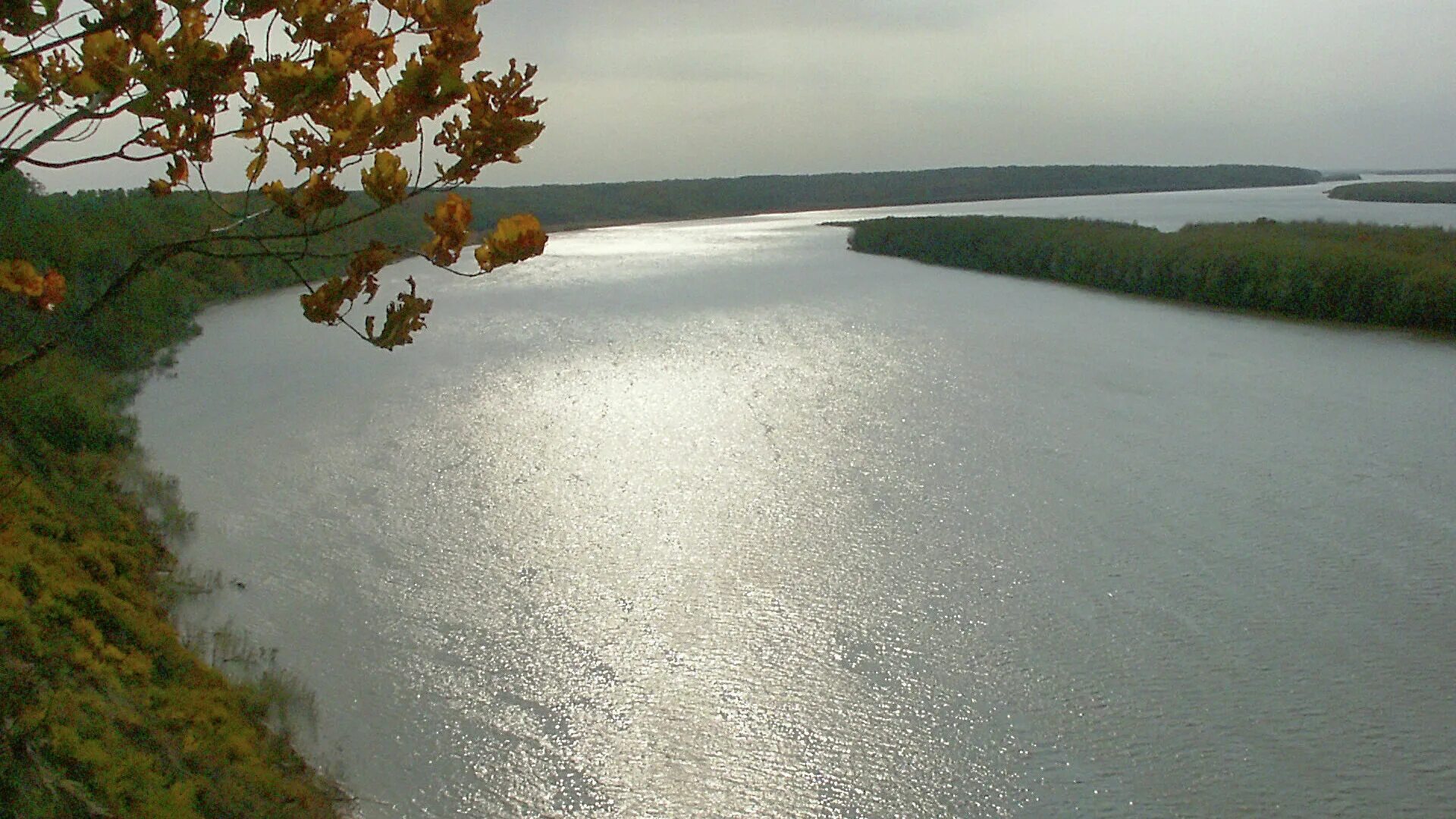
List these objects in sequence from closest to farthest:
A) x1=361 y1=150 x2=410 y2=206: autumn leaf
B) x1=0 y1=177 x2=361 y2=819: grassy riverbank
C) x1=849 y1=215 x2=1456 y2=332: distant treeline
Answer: x1=361 y1=150 x2=410 y2=206: autumn leaf → x1=0 y1=177 x2=361 y2=819: grassy riverbank → x1=849 y1=215 x2=1456 y2=332: distant treeline

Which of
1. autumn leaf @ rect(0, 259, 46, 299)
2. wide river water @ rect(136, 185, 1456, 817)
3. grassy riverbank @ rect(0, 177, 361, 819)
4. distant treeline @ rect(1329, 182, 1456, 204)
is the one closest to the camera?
autumn leaf @ rect(0, 259, 46, 299)

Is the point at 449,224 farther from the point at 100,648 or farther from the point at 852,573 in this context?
the point at 852,573

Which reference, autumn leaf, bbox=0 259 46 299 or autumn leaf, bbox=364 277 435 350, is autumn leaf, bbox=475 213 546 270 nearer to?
autumn leaf, bbox=364 277 435 350

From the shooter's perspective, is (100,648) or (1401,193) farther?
(1401,193)

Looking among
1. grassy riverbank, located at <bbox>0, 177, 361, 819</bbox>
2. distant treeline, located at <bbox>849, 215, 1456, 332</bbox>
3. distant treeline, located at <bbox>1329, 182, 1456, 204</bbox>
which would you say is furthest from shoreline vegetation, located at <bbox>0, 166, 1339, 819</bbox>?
distant treeline, located at <bbox>1329, 182, 1456, 204</bbox>

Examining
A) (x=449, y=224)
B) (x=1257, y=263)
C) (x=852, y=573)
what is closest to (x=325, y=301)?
(x=449, y=224)

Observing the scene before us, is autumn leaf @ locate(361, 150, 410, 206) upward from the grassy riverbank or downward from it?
upward

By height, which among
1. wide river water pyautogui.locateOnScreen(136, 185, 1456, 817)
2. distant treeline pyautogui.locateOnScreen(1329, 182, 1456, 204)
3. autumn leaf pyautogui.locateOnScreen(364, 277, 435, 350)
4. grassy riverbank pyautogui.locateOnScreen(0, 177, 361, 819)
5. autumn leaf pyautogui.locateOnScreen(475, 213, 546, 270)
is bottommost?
wide river water pyautogui.locateOnScreen(136, 185, 1456, 817)
